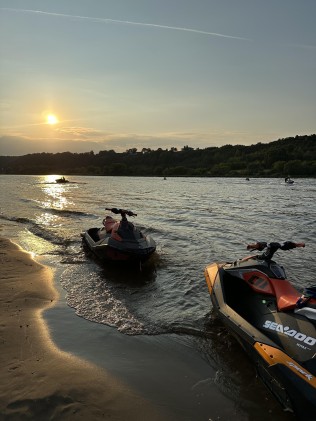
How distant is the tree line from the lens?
4407 inches

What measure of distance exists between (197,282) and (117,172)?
137 m

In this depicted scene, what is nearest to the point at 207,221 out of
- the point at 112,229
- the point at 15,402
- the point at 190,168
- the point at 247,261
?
the point at 112,229

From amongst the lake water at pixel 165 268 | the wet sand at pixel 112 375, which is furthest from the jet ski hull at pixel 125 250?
the wet sand at pixel 112 375

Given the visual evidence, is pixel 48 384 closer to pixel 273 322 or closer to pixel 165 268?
pixel 273 322

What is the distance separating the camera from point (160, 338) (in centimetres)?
630

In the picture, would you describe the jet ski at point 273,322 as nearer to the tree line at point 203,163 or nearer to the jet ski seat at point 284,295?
the jet ski seat at point 284,295

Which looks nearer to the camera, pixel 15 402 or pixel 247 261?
pixel 15 402

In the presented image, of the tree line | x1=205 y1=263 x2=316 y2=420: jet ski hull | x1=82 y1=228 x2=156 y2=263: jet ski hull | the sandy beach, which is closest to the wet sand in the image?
the sandy beach

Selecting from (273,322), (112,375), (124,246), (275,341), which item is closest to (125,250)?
(124,246)

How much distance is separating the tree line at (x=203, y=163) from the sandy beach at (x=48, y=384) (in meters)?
102

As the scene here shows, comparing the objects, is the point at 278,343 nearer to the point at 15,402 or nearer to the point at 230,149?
the point at 15,402

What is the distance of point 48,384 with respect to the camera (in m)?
4.60

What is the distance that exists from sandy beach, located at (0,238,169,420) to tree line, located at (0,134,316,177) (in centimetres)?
10247

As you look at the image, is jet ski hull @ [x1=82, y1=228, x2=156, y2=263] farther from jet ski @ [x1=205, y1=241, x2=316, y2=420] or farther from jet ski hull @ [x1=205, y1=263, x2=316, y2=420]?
jet ski hull @ [x1=205, y1=263, x2=316, y2=420]
